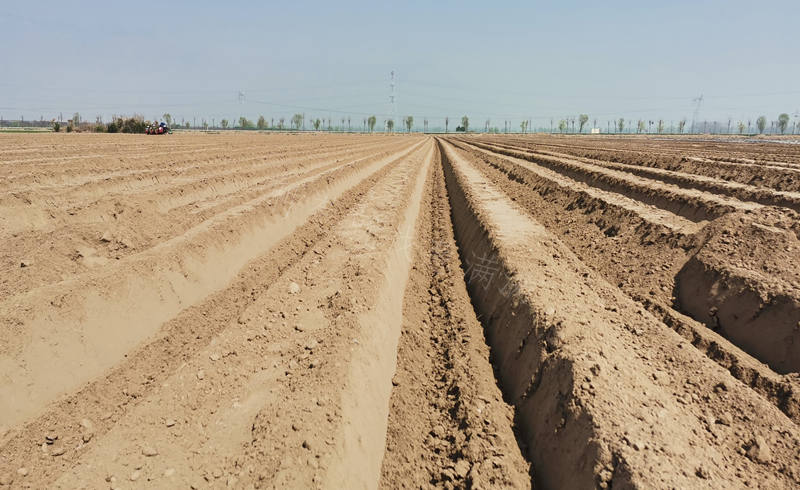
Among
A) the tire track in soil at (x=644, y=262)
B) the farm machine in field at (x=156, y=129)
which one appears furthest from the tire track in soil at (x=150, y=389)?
the farm machine in field at (x=156, y=129)

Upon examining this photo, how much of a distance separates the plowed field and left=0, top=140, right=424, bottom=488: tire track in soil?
22mm

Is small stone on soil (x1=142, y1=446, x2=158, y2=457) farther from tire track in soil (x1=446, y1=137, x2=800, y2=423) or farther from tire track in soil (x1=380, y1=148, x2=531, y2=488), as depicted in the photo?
tire track in soil (x1=446, y1=137, x2=800, y2=423)

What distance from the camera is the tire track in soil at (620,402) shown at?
2.20m

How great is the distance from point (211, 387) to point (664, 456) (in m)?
3.15

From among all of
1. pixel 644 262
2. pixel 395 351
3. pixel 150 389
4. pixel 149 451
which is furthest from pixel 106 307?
pixel 644 262

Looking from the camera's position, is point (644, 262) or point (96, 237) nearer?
point (96, 237)

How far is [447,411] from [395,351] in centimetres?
97

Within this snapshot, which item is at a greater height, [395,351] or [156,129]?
[156,129]

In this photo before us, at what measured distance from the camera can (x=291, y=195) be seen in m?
9.20

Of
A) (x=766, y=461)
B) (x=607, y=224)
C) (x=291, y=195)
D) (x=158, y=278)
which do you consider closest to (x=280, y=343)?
(x=158, y=278)

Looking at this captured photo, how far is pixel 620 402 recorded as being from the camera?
102 inches

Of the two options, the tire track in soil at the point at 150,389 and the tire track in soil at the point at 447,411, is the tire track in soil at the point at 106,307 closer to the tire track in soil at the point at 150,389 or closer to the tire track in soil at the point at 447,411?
the tire track in soil at the point at 150,389

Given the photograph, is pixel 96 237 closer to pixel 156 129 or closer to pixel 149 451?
pixel 149 451

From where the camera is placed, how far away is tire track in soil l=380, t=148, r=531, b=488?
2.60 m
